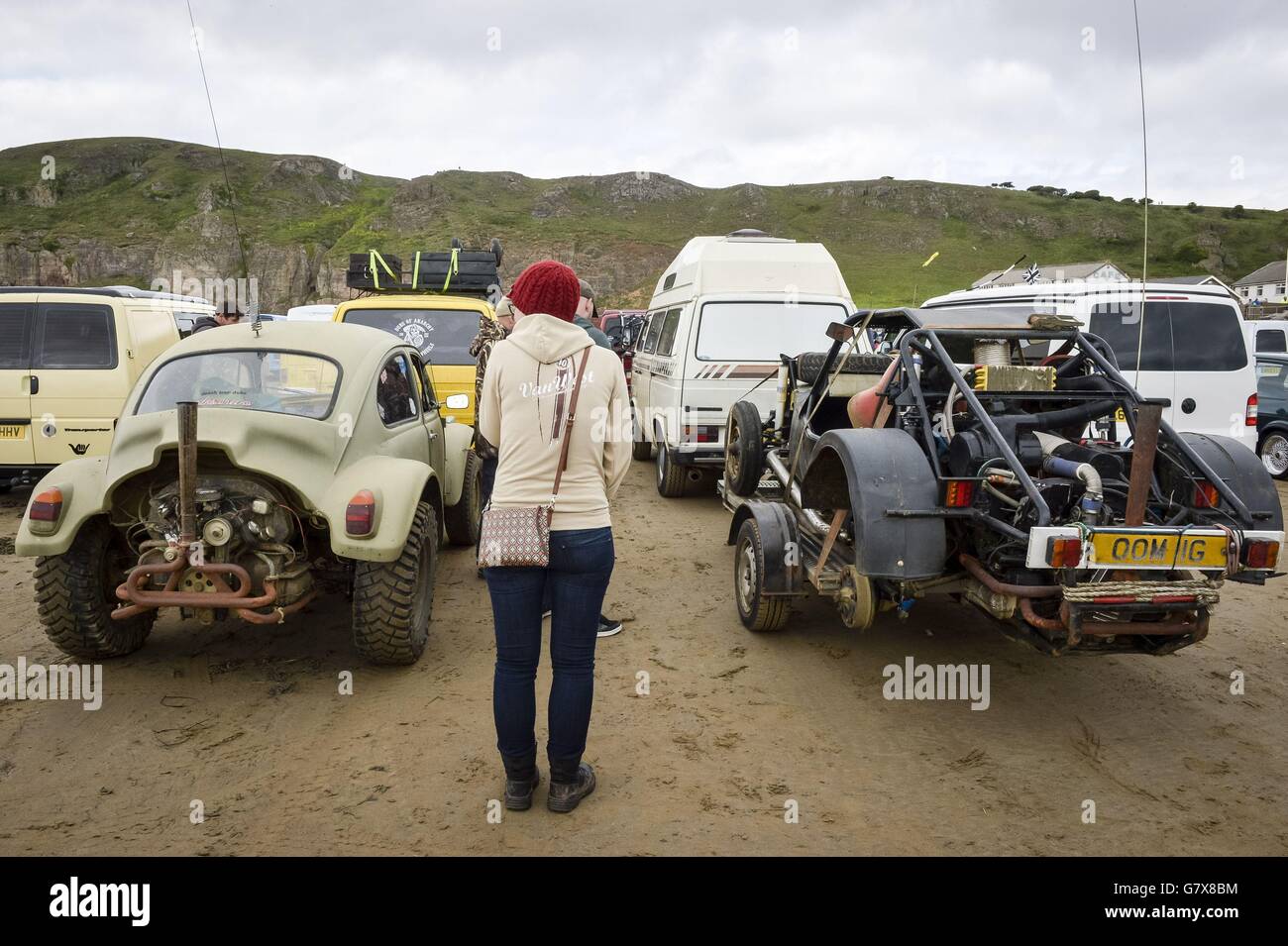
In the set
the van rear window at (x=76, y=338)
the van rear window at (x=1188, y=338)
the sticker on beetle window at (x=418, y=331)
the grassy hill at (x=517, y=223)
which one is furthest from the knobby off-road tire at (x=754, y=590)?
the grassy hill at (x=517, y=223)

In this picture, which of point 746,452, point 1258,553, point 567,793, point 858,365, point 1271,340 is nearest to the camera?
point 567,793

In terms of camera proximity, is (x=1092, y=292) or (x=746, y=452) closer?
(x=746, y=452)

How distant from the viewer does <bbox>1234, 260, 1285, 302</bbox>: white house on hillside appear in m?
61.0

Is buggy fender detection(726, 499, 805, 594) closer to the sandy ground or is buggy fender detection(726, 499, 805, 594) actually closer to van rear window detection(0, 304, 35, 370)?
the sandy ground

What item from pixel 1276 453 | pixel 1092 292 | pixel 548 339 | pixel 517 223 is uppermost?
pixel 517 223

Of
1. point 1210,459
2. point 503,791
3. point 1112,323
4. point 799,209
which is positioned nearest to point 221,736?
point 503,791

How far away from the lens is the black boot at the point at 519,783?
3.17 m

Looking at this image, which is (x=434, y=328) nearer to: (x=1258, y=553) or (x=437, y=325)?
(x=437, y=325)

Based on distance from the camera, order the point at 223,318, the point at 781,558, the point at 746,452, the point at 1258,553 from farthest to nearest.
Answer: the point at 223,318
the point at 746,452
the point at 781,558
the point at 1258,553

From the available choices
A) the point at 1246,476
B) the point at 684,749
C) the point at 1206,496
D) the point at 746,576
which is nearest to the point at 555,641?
the point at 684,749

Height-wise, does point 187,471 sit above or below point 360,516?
above

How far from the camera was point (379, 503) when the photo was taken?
4.22 metres

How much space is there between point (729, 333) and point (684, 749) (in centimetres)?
577

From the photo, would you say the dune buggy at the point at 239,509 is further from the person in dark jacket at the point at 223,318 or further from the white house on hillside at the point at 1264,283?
the white house on hillside at the point at 1264,283
